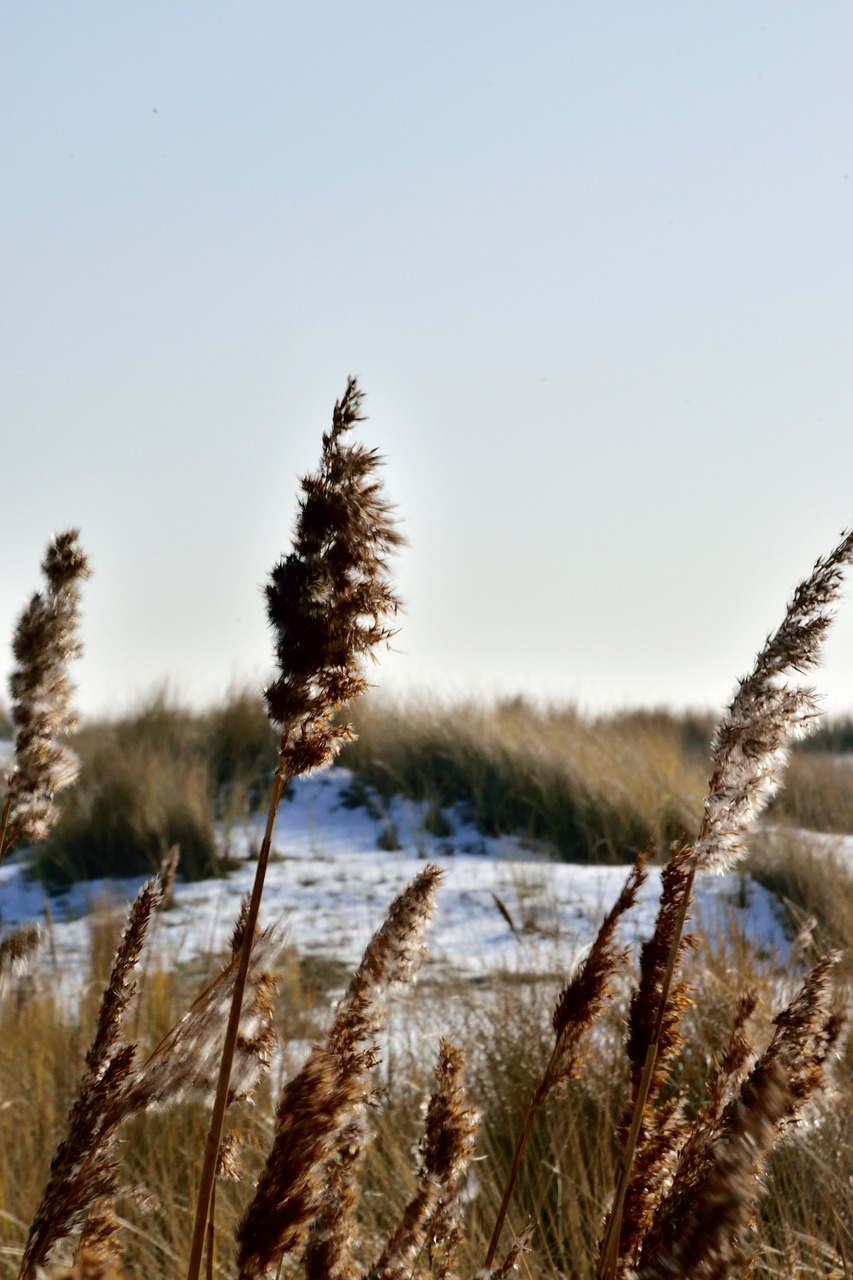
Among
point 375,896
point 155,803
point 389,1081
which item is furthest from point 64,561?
point 155,803

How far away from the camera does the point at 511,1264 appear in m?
1.23

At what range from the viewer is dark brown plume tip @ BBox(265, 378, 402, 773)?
36.7 inches

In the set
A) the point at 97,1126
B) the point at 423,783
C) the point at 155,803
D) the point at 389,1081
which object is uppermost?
the point at 423,783

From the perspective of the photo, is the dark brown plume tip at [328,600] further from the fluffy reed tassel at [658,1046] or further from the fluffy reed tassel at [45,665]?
the fluffy reed tassel at [45,665]

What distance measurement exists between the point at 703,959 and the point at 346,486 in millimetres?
3944

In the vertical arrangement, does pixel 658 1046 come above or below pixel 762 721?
below

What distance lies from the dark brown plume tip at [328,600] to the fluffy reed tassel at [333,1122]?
9.3 inches

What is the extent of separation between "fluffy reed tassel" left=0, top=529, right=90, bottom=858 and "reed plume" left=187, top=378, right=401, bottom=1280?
0.71 metres

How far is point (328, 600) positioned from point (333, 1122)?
1.19 ft

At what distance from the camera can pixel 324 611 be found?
933 mm

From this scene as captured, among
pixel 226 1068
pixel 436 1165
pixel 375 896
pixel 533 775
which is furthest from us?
pixel 533 775

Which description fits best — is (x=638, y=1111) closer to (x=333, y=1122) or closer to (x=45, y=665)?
(x=333, y=1122)

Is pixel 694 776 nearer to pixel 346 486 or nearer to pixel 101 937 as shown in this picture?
pixel 101 937

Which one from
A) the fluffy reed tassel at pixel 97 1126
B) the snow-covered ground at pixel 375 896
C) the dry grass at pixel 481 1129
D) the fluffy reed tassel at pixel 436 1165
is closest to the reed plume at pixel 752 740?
the fluffy reed tassel at pixel 436 1165
